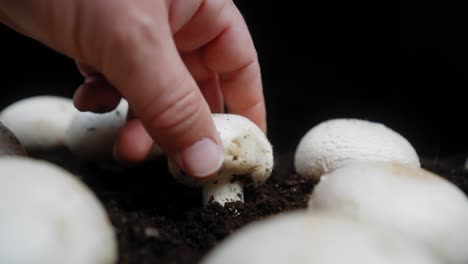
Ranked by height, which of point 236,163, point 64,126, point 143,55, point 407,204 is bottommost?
point 64,126

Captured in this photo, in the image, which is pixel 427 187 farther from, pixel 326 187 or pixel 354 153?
pixel 354 153

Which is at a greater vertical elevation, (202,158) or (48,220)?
(48,220)

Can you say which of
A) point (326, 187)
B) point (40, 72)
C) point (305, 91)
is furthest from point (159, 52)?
point (40, 72)

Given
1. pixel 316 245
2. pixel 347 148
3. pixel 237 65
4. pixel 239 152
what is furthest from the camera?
pixel 237 65

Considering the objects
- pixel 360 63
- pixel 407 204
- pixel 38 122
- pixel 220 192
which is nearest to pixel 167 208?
pixel 220 192

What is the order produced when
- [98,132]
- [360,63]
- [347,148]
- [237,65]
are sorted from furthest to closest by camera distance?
1. [360,63]
2. [98,132]
3. [237,65]
4. [347,148]

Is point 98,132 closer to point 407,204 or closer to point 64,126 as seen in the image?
point 64,126

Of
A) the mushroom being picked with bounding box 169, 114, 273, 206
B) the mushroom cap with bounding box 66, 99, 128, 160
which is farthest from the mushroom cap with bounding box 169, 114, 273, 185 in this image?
the mushroom cap with bounding box 66, 99, 128, 160
